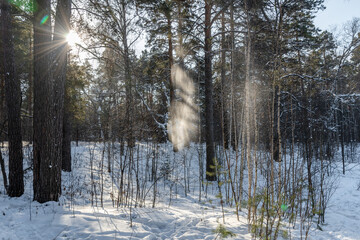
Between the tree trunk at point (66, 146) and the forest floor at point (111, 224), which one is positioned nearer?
the forest floor at point (111, 224)

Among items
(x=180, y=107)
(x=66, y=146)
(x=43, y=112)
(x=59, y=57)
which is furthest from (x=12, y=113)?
(x=180, y=107)

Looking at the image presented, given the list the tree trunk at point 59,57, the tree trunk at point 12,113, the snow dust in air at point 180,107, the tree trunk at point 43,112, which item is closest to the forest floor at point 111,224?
the tree trunk at point 43,112

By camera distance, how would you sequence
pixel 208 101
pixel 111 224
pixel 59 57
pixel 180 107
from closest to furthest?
1. pixel 111 224
2. pixel 59 57
3. pixel 208 101
4. pixel 180 107

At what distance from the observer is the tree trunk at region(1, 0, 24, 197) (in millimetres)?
5215

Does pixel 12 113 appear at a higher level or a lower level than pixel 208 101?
lower

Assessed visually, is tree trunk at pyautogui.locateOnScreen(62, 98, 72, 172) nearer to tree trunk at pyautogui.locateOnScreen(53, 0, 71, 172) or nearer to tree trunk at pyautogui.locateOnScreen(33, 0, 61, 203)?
tree trunk at pyautogui.locateOnScreen(53, 0, 71, 172)

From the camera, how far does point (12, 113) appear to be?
527 cm

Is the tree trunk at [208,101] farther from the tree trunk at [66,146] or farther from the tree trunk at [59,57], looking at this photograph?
the tree trunk at [66,146]

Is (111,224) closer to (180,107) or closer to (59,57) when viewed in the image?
(59,57)

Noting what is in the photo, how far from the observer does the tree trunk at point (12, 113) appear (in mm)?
5215

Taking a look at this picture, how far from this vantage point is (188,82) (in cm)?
1290

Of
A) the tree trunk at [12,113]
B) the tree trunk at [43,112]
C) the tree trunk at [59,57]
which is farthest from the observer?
the tree trunk at [12,113]

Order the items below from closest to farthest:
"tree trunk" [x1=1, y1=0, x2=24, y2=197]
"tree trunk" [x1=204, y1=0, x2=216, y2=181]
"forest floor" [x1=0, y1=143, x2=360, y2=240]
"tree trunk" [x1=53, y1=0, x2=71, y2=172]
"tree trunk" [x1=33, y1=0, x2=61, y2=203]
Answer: "forest floor" [x1=0, y1=143, x2=360, y2=240] → "tree trunk" [x1=33, y1=0, x2=61, y2=203] → "tree trunk" [x1=53, y1=0, x2=71, y2=172] → "tree trunk" [x1=1, y1=0, x2=24, y2=197] → "tree trunk" [x1=204, y1=0, x2=216, y2=181]

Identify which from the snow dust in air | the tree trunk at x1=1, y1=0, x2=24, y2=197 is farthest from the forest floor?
the snow dust in air
